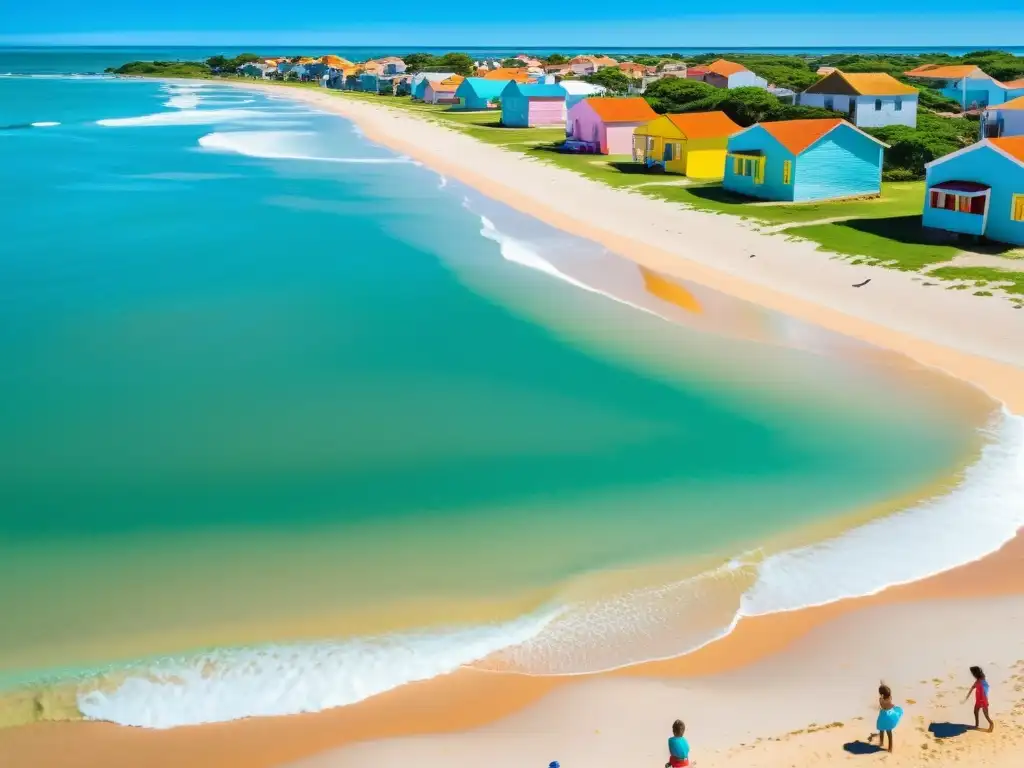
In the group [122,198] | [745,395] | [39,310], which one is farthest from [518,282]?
[122,198]

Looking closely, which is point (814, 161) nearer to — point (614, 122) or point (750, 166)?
point (750, 166)

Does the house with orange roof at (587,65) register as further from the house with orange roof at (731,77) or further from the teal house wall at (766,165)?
the teal house wall at (766,165)

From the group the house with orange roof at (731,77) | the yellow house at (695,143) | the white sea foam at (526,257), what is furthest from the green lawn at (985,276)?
the house with orange roof at (731,77)

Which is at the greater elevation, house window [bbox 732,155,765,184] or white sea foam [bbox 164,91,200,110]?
white sea foam [bbox 164,91,200,110]

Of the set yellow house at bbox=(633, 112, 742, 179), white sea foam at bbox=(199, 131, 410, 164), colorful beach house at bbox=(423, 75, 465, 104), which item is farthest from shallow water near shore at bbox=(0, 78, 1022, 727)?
colorful beach house at bbox=(423, 75, 465, 104)

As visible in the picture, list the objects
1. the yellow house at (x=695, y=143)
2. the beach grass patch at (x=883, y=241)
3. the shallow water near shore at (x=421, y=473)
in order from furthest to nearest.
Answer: the yellow house at (x=695, y=143) → the beach grass patch at (x=883, y=241) → the shallow water near shore at (x=421, y=473)

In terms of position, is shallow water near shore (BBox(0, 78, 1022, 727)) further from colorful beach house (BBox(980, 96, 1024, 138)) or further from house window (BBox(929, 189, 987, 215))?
colorful beach house (BBox(980, 96, 1024, 138))
